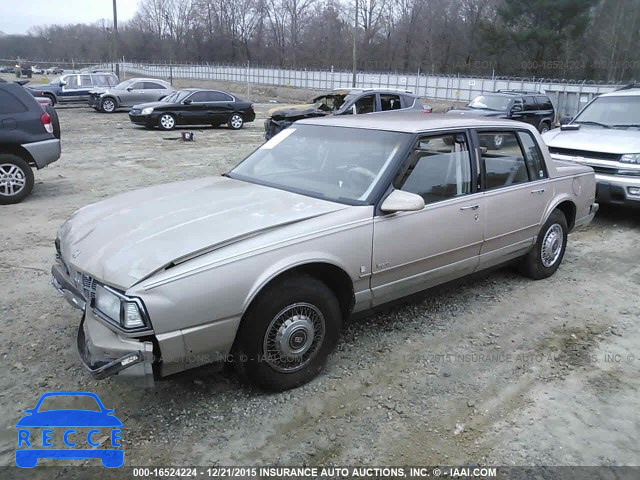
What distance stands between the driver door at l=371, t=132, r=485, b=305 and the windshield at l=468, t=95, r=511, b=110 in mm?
13551

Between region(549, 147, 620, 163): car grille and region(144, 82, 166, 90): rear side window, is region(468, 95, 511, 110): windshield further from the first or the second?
region(144, 82, 166, 90): rear side window

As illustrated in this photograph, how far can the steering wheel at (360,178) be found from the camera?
3.68 metres

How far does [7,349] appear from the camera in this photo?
3.72 m

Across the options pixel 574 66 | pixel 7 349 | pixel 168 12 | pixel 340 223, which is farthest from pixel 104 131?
pixel 168 12

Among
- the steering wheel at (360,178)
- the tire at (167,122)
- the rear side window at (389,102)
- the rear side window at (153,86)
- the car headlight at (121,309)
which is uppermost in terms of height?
the rear side window at (153,86)

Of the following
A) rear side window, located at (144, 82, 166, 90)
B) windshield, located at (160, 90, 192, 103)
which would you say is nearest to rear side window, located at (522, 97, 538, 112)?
windshield, located at (160, 90, 192, 103)

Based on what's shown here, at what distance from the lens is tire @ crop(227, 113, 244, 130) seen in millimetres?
19375

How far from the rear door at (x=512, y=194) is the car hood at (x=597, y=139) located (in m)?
3.06

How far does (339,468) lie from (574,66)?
5019cm

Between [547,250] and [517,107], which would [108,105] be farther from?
[547,250]

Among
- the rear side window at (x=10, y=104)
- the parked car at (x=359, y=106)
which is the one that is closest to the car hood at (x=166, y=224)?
the rear side window at (x=10, y=104)

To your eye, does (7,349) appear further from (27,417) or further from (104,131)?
(104,131)

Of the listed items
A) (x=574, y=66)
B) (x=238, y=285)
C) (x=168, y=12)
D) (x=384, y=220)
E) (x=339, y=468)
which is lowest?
(x=339, y=468)

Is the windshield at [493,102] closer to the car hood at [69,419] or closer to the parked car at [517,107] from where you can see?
the parked car at [517,107]
